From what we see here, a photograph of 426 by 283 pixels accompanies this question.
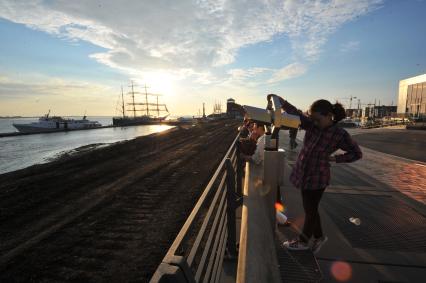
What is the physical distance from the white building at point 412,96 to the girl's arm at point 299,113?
59205 mm

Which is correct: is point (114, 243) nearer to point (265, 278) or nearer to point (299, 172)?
point (299, 172)

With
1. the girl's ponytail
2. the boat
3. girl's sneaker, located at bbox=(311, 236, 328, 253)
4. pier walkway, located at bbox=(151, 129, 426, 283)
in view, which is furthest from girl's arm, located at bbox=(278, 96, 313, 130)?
the boat

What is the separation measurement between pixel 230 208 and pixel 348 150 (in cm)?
148

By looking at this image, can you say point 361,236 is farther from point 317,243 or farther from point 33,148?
point 33,148

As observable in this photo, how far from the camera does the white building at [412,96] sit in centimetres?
5450

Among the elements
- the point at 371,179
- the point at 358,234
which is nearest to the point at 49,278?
the point at 358,234

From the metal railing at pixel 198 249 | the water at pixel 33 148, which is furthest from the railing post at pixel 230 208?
the water at pixel 33 148

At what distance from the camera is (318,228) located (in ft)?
11.3

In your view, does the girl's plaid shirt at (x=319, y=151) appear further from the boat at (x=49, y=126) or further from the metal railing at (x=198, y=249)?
the boat at (x=49, y=126)

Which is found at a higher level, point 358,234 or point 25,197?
point 358,234

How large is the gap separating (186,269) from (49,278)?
4.08 metres

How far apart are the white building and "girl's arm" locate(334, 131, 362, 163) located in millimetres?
59078

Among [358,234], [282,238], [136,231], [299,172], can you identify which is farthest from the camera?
[136,231]

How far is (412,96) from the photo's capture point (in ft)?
192
